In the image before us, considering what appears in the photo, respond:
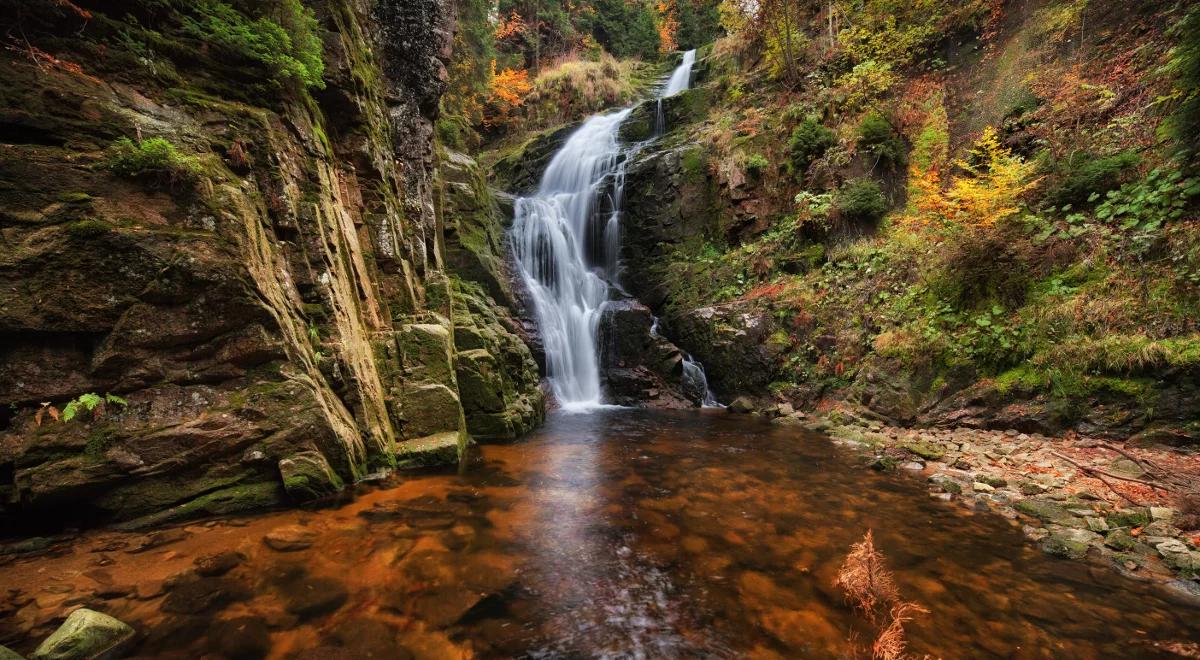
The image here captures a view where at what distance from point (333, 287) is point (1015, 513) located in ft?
25.7

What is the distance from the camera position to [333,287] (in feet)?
19.3

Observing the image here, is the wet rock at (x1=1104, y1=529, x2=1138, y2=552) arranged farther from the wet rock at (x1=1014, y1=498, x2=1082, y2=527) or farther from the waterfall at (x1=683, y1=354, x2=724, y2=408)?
the waterfall at (x1=683, y1=354, x2=724, y2=408)

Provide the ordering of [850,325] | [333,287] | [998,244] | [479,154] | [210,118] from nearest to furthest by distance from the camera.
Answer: [210,118]
[333,287]
[998,244]
[850,325]
[479,154]

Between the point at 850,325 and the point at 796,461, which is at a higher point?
the point at 850,325

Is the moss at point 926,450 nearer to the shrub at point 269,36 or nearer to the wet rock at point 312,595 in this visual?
the wet rock at point 312,595

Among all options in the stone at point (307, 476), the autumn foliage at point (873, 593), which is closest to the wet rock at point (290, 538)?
the stone at point (307, 476)

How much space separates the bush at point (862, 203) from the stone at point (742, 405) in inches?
194

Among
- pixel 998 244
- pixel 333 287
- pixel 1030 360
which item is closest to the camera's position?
pixel 333 287

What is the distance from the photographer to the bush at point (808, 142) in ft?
40.2

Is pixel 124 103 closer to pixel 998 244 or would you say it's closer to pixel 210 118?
pixel 210 118

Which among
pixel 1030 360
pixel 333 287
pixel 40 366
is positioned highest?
pixel 333 287

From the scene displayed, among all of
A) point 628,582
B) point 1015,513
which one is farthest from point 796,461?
point 628,582

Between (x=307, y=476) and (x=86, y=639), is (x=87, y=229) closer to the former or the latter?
(x=307, y=476)

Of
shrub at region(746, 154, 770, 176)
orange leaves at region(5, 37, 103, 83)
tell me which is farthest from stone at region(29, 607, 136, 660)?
shrub at region(746, 154, 770, 176)
